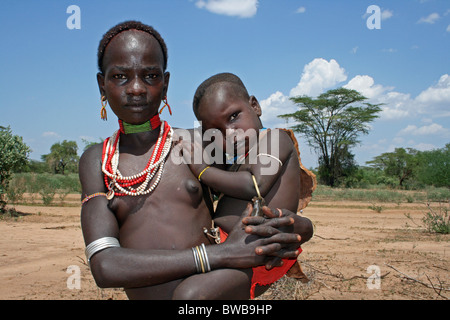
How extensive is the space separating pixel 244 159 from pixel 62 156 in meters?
46.9

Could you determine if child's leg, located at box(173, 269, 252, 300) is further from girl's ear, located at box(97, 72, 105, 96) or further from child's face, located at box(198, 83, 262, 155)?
girl's ear, located at box(97, 72, 105, 96)

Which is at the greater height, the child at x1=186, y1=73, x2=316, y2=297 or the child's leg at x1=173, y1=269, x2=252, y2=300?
the child at x1=186, y1=73, x2=316, y2=297

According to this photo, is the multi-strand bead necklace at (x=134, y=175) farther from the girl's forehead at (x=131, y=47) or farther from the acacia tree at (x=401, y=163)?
the acacia tree at (x=401, y=163)

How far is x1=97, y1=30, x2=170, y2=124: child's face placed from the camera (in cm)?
201

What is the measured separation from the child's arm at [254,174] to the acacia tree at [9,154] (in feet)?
38.0

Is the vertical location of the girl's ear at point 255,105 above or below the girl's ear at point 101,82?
below

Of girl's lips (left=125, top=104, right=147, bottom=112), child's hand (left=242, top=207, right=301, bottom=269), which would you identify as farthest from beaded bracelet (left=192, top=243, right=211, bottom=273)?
girl's lips (left=125, top=104, right=147, bottom=112)

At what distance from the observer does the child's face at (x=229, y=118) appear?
2.26 metres

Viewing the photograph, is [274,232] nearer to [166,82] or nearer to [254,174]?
[254,174]

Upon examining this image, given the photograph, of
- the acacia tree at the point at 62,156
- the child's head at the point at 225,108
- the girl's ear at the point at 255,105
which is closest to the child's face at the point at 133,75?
the child's head at the point at 225,108

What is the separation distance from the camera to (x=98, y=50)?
2.18 m

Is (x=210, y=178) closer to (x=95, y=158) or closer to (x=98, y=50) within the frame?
(x=95, y=158)

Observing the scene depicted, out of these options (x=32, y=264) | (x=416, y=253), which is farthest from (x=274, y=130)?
(x=416, y=253)

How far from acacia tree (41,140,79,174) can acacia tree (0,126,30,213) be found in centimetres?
3196
